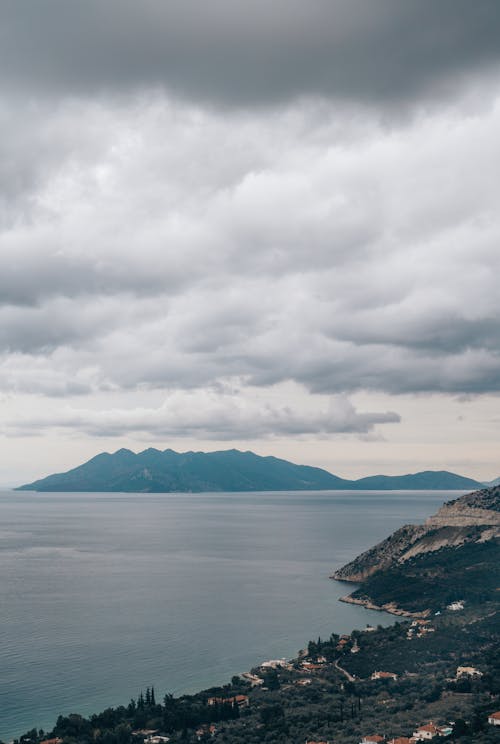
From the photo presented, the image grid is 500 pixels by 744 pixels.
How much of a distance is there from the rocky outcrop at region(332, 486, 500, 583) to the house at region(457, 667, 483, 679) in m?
84.3

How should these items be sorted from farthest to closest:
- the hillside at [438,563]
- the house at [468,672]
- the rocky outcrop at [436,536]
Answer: the rocky outcrop at [436,536], the hillside at [438,563], the house at [468,672]

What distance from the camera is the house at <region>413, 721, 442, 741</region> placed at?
65312 millimetres

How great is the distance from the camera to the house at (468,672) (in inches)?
3361

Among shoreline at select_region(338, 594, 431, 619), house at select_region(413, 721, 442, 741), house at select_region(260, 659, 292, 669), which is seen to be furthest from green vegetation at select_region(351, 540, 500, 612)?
house at select_region(413, 721, 442, 741)

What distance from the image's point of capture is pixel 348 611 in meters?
139

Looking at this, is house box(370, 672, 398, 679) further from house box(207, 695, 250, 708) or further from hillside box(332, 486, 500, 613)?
hillside box(332, 486, 500, 613)

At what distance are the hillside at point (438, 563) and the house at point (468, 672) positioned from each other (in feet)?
162

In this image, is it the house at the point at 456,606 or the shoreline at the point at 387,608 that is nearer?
the house at the point at 456,606

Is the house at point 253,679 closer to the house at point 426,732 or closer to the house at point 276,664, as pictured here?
the house at point 276,664

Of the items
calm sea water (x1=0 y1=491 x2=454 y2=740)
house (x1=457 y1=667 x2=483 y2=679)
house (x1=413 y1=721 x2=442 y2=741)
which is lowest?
calm sea water (x1=0 y1=491 x2=454 y2=740)

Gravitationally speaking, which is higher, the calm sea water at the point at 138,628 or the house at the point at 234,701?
the house at the point at 234,701

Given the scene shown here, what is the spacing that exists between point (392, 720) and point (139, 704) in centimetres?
2967

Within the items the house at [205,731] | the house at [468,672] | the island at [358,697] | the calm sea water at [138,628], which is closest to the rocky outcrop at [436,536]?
the calm sea water at [138,628]

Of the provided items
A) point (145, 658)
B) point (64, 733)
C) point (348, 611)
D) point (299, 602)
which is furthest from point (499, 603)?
point (64, 733)
